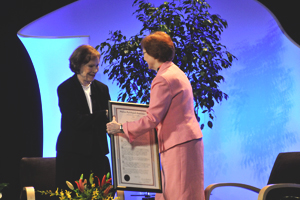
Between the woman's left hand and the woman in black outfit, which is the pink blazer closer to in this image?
the woman's left hand

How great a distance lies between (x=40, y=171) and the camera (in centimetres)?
372

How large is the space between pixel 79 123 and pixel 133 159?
0.43 m

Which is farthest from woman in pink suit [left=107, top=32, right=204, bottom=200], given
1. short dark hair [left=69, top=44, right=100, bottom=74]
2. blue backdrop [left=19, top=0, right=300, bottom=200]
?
blue backdrop [left=19, top=0, right=300, bottom=200]

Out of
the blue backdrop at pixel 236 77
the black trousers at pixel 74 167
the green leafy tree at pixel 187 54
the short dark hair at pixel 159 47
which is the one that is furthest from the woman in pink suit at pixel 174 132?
the blue backdrop at pixel 236 77

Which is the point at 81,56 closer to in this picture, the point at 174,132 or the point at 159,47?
the point at 159,47

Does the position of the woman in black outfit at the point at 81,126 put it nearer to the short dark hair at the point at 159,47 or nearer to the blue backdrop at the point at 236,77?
the short dark hair at the point at 159,47

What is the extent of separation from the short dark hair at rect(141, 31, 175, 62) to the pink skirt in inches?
23.3

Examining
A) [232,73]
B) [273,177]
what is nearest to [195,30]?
[232,73]

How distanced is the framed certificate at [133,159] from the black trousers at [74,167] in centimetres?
21

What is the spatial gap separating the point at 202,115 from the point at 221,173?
769mm

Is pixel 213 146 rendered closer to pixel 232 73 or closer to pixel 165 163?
pixel 232 73

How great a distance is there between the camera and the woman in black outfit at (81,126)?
2.51 meters

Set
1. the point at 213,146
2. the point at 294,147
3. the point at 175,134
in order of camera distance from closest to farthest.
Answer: the point at 175,134
the point at 294,147
the point at 213,146

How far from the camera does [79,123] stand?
2516mm
